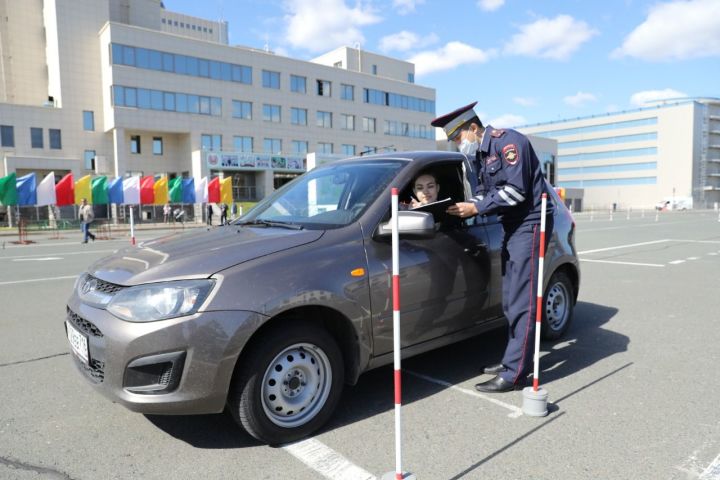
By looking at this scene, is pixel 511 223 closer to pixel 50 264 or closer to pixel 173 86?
pixel 50 264

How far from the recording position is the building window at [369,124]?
5769cm

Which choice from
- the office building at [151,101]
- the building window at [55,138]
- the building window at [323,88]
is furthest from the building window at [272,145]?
the building window at [55,138]

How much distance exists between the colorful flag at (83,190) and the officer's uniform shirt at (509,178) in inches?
982

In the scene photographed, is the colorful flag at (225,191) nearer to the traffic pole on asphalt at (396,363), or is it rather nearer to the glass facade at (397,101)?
the traffic pole on asphalt at (396,363)

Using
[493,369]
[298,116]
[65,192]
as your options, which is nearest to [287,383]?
[493,369]

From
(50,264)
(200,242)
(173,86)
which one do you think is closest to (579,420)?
(200,242)

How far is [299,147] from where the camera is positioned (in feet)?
173

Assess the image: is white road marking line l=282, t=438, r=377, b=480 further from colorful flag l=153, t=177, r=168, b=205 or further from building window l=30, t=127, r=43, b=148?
building window l=30, t=127, r=43, b=148

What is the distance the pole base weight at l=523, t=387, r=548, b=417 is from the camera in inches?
130

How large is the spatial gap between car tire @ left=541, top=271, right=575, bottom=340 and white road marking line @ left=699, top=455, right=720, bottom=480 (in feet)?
6.87

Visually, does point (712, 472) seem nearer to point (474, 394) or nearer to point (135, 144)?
point (474, 394)

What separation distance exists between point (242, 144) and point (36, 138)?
16.8 meters

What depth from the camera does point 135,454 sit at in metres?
2.90

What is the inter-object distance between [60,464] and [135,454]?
381mm
